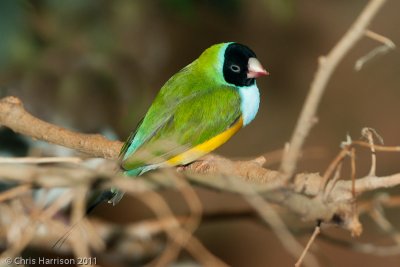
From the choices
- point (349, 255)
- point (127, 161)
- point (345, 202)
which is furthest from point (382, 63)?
point (345, 202)

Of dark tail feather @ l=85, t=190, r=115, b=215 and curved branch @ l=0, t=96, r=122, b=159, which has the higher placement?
curved branch @ l=0, t=96, r=122, b=159

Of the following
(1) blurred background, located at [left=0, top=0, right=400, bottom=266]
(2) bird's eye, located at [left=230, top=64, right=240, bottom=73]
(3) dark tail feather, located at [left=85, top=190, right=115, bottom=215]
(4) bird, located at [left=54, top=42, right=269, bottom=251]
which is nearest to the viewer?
(3) dark tail feather, located at [left=85, top=190, right=115, bottom=215]

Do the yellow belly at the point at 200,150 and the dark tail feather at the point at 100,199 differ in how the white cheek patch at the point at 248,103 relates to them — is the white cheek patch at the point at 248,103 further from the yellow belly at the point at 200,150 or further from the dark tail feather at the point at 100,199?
the dark tail feather at the point at 100,199

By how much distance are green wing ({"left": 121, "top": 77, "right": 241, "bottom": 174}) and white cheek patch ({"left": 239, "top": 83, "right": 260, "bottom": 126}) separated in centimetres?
2

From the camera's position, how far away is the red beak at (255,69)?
2498 mm

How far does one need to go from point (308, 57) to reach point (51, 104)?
2.49 meters

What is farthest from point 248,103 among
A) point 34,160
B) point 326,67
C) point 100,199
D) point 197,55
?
point 197,55

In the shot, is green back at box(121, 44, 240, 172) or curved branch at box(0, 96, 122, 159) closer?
curved branch at box(0, 96, 122, 159)

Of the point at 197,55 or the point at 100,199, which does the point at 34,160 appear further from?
the point at 197,55

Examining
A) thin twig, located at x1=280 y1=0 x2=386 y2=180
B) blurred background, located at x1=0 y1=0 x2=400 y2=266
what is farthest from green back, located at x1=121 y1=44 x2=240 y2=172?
thin twig, located at x1=280 y1=0 x2=386 y2=180

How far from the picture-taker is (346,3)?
209 inches

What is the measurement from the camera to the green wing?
230 centimetres

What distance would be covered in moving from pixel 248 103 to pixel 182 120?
0.27m

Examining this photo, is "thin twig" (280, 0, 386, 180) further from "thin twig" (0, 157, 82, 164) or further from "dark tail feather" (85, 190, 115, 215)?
"dark tail feather" (85, 190, 115, 215)
